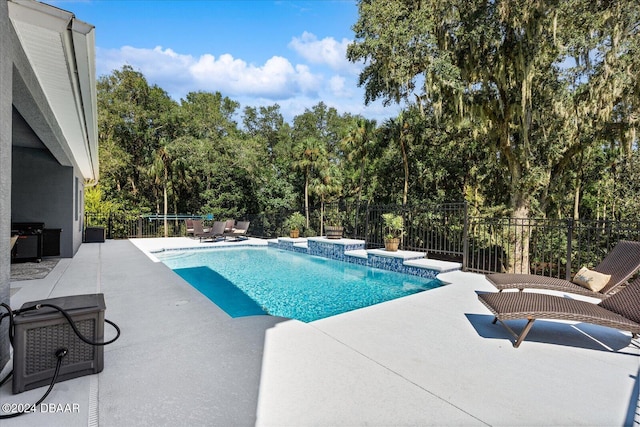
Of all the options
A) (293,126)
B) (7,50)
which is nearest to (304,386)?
(7,50)

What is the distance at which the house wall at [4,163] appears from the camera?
207 centimetres

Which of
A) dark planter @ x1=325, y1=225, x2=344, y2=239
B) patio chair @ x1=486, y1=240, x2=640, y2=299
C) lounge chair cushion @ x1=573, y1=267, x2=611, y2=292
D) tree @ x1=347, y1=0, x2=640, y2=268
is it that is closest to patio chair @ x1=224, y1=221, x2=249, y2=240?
dark planter @ x1=325, y1=225, x2=344, y2=239

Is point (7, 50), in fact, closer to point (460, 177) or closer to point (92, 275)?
point (92, 275)

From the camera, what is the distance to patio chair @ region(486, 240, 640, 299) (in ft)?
11.3

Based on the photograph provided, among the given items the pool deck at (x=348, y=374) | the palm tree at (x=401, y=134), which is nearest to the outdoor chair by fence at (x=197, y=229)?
the palm tree at (x=401, y=134)

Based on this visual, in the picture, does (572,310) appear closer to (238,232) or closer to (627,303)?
(627,303)

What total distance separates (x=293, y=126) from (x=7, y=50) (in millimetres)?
26946

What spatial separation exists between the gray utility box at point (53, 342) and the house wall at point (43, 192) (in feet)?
22.8

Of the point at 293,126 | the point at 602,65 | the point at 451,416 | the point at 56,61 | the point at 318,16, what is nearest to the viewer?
the point at 451,416

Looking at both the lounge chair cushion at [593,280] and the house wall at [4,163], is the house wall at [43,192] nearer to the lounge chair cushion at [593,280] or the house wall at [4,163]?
→ the house wall at [4,163]

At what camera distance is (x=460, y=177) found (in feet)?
50.5

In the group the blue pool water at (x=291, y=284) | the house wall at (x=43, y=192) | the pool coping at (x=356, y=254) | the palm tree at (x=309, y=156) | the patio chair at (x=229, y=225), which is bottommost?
the blue pool water at (x=291, y=284)

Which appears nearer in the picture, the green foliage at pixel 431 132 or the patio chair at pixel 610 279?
the patio chair at pixel 610 279

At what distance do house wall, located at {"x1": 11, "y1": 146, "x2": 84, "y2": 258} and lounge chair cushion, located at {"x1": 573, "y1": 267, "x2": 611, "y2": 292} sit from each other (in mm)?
9727
